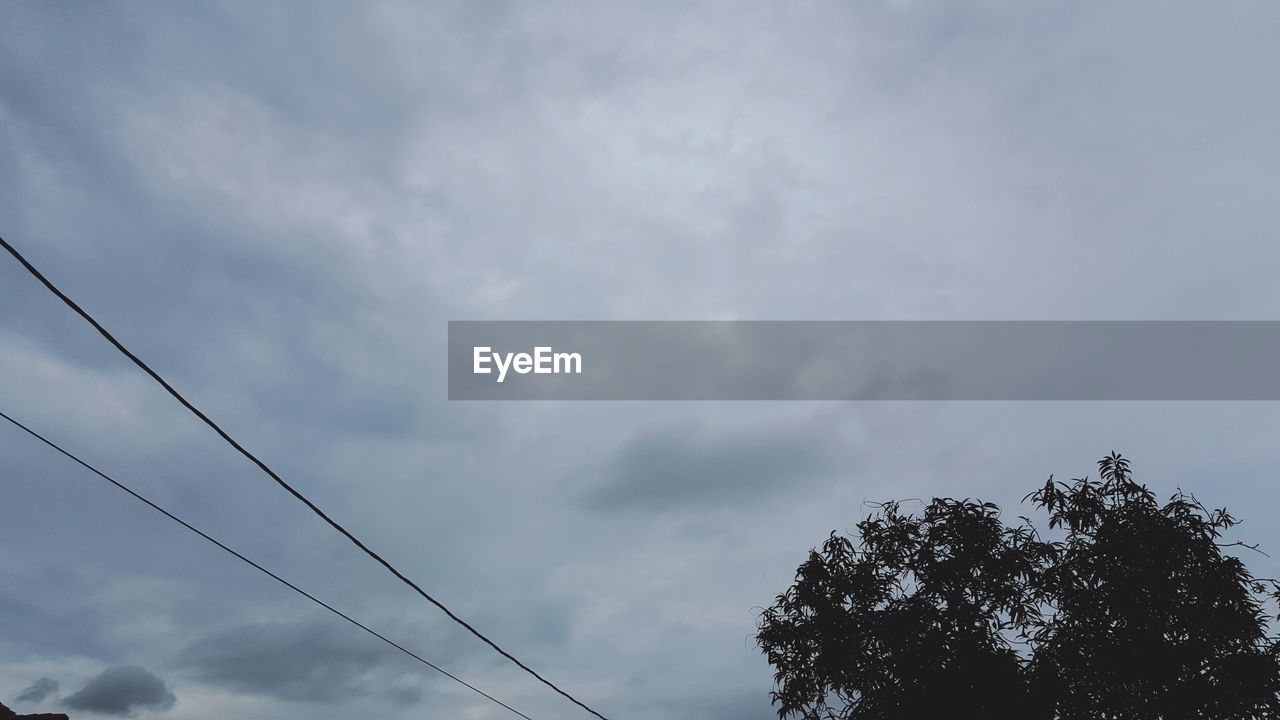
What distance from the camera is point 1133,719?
22.7 meters

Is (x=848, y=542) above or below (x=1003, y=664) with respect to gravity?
above

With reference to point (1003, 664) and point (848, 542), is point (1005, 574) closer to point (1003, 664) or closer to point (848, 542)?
point (1003, 664)

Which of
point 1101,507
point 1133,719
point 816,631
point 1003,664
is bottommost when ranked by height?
point 1133,719

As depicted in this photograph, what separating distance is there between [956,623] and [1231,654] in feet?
21.6

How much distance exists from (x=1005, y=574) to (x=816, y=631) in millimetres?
5688

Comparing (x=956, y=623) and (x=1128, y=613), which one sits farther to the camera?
(x=956, y=623)

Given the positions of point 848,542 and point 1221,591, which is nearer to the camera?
point 1221,591

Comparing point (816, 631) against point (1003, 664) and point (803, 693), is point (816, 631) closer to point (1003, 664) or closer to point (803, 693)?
point (803, 693)

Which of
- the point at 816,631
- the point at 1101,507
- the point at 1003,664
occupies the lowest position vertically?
the point at 1003,664

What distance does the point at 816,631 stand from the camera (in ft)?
86.2

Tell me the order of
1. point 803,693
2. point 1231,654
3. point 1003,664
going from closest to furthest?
point 1231,654
point 1003,664
point 803,693

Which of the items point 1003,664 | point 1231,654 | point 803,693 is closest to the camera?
point 1231,654

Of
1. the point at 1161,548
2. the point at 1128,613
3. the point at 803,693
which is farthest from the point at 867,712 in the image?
the point at 1161,548

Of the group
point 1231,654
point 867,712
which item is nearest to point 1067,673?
point 1231,654
